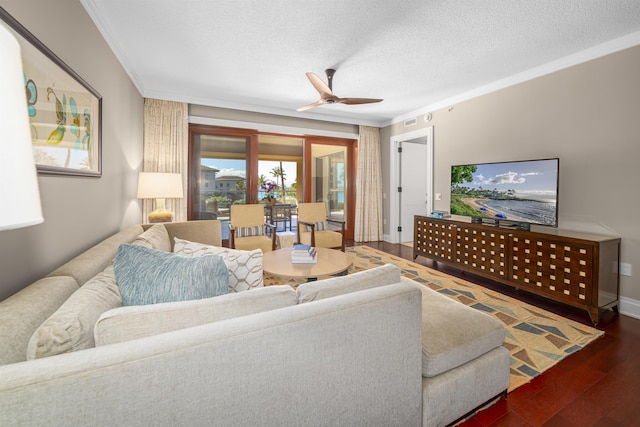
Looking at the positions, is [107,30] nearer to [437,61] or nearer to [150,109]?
[150,109]

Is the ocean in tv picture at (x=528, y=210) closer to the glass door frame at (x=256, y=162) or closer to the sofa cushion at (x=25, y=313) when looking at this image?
the glass door frame at (x=256, y=162)

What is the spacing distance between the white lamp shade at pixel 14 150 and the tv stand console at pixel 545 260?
132 inches

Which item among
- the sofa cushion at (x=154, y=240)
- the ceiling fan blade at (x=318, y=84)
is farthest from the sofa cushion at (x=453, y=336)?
the ceiling fan blade at (x=318, y=84)

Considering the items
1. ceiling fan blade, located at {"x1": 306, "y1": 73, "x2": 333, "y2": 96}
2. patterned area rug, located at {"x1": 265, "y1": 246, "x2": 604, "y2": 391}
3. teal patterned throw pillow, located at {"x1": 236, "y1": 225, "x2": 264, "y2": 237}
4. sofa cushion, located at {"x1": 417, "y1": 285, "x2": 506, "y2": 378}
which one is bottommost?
patterned area rug, located at {"x1": 265, "y1": 246, "x2": 604, "y2": 391}

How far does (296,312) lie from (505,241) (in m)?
3.03

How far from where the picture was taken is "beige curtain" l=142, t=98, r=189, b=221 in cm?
395

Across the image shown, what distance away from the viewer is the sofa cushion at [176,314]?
0.77 meters

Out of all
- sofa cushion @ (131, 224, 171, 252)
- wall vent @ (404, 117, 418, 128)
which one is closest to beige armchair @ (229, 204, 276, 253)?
sofa cushion @ (131, 224, 171, 252)

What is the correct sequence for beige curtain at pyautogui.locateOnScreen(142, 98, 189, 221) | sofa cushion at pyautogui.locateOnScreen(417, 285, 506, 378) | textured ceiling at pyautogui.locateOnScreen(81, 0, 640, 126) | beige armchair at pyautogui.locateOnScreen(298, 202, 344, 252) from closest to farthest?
sofa cushion at pyautogui.locateOnScreen(417, 285, 506, 378), textured ceiling at pyautogui.locateOnScreen(81, 0, 640, 126), beige curtain at pyautogui.locateOnScreen(142, 98, 189, 221), beige armchair at pyautogui.locateOnScreen(298, 202, 344, 252)

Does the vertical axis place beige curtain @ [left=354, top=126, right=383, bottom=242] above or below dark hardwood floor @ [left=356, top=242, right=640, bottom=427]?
above

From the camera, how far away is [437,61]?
3062mm

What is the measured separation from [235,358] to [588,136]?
3.75 metres

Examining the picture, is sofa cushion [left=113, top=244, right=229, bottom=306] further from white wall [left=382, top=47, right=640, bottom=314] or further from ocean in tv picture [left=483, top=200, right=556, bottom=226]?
white wall [left=382, top=47, right=640, bottom=314]

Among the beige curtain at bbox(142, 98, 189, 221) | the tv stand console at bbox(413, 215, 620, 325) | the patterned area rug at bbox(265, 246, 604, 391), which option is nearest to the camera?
the patterned area rug at bbox(265, 246, 604, 391)
